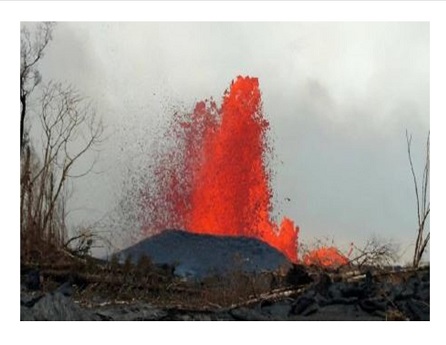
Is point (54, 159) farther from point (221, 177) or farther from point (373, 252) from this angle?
point (373, 252)

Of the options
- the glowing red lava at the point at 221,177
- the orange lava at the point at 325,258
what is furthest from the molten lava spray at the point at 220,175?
the orange lava at the point at 325,258

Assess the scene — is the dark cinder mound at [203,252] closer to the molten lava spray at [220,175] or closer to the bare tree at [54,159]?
the molten lava spray at [220,175]

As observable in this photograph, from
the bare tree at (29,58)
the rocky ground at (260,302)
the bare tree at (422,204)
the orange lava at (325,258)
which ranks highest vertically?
the bare tree at (29,58)

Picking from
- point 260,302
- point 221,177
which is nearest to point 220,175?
point 221,177

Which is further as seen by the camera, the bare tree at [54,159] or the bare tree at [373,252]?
the bare tree at [373,252]

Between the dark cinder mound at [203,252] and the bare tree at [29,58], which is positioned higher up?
the bare tree at [29,58]

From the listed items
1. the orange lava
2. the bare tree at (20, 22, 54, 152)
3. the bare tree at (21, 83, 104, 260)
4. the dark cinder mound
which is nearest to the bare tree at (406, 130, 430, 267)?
the orange lava
